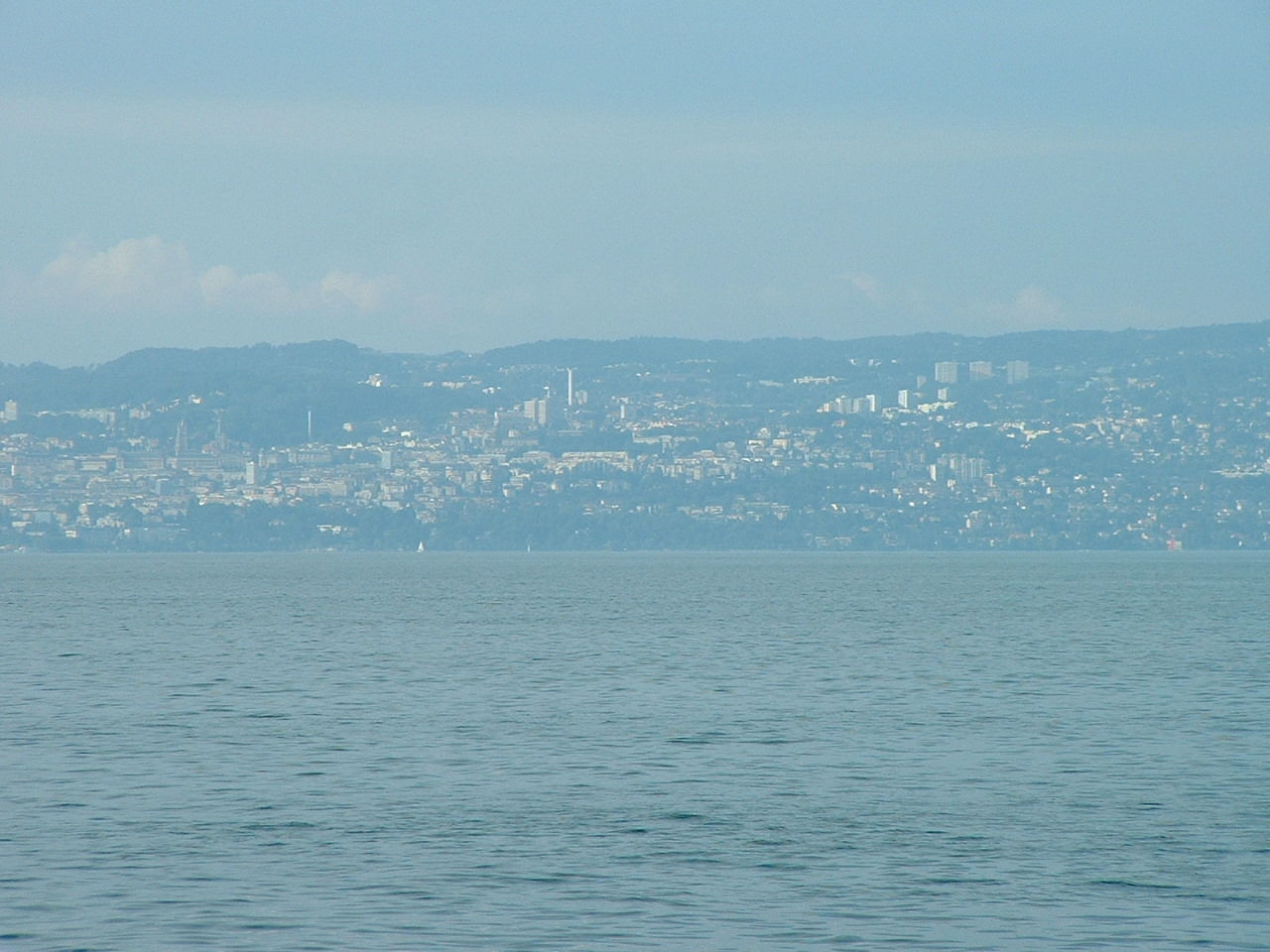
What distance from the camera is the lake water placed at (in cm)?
2209

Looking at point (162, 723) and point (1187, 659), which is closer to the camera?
point (162, 723)

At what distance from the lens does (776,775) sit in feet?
110

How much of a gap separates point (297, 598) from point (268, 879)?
99.0 m

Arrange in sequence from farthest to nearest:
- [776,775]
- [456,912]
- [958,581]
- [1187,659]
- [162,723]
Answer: [958,581] < [1187,659] < [162,723] < [776,775] < [456,912]

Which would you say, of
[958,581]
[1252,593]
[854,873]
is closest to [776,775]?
[854,873]

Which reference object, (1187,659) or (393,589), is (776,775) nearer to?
(1187,659)

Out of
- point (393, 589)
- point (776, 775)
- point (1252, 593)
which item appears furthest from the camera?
point (393, 589)

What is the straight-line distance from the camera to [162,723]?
4191cm

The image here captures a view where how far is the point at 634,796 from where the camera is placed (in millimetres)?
30922

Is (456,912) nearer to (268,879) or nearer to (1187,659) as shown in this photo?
(268,879)

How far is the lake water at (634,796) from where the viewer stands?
22.1 metres

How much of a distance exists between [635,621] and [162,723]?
4821 cm

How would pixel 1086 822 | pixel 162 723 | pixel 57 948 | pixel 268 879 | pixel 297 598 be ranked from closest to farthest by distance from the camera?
1. pixel 57 948
2. pixel 268 879
3. pixel 1086 822
4. pixel 162 723
5. pixel 297 598

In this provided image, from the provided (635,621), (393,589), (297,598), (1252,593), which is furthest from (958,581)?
(635,621)
